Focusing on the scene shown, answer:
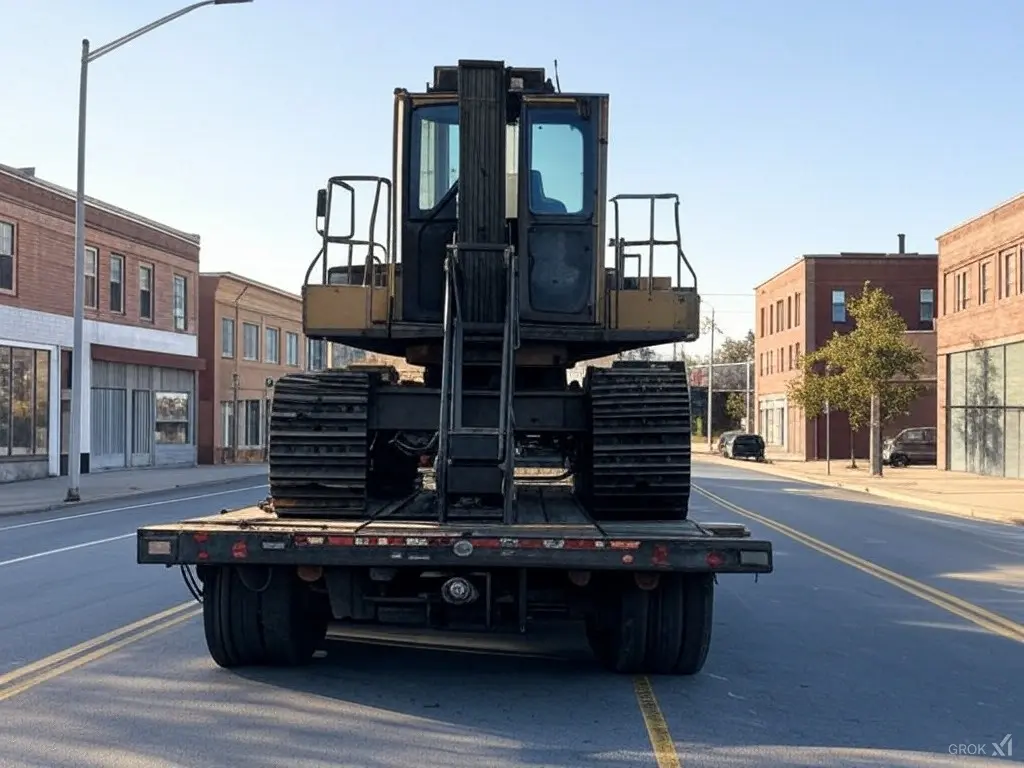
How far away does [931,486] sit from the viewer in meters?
32.8

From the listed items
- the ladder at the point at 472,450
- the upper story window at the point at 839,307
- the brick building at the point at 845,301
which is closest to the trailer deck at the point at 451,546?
the ladder at the point at 472,450

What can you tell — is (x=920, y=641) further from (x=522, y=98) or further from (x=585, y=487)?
(x=522, y=98)

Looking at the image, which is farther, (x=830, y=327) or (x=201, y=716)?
(x=830, y=327)

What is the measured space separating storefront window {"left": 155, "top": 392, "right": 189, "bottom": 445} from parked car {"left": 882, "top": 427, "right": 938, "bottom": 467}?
27713 mm

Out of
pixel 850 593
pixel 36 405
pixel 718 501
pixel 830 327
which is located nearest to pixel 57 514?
pixel 36 405

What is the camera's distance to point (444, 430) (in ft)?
23.8

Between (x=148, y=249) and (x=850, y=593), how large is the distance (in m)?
31.9

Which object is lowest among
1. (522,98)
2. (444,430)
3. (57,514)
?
(57,514)

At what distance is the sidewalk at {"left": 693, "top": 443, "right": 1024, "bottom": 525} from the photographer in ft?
81.7

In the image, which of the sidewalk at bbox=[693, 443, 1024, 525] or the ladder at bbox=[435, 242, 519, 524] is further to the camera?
the sidewalk at bbox=[693, 443, 1024, 525]

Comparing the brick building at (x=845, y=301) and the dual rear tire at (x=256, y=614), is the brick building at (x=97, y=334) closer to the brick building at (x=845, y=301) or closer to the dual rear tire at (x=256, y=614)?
the dual rear tire at (x=256, y=614)

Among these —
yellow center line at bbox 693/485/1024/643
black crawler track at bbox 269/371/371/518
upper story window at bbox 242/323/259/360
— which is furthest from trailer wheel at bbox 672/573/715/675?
upper story window at bbox 242/323/259/360

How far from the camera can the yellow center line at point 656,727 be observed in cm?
579

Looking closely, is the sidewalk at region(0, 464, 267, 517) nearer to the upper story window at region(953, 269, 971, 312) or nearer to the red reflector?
the red reflector
